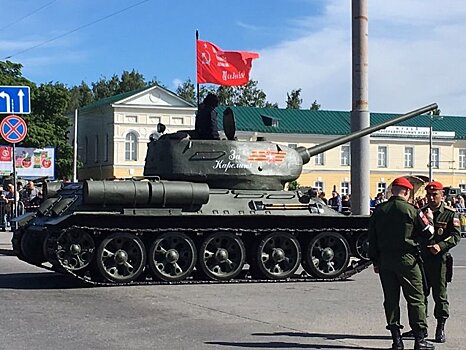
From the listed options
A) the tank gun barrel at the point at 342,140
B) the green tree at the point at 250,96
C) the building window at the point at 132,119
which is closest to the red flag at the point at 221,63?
the tank gun barrel at the point at 342,140

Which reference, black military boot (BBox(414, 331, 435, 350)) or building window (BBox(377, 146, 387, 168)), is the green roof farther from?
black military boot (BBox(414, 331, 435, 350))

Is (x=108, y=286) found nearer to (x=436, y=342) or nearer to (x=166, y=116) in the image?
(x=436, y=342)

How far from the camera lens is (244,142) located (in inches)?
664

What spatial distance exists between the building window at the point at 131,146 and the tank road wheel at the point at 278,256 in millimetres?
47298

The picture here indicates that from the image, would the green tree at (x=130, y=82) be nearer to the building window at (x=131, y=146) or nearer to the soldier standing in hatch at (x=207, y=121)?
the building window at (x=131, y=146)

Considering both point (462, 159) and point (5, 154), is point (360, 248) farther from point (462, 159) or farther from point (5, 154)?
point (462, 159)

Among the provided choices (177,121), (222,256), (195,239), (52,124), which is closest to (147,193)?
(195,239)

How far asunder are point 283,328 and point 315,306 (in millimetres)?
2139

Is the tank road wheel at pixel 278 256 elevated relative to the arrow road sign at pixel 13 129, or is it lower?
lower

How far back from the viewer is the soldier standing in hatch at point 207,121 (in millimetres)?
16797

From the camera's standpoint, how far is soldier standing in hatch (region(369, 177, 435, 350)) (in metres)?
9.34

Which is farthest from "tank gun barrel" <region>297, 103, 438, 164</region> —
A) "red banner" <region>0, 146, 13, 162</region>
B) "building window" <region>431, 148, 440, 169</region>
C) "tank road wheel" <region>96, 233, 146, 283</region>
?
"building window" <region>431, 148, 440, 169</region>

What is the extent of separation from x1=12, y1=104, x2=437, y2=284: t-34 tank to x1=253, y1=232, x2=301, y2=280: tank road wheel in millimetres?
17

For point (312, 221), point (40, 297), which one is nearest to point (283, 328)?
point (40, 297)
